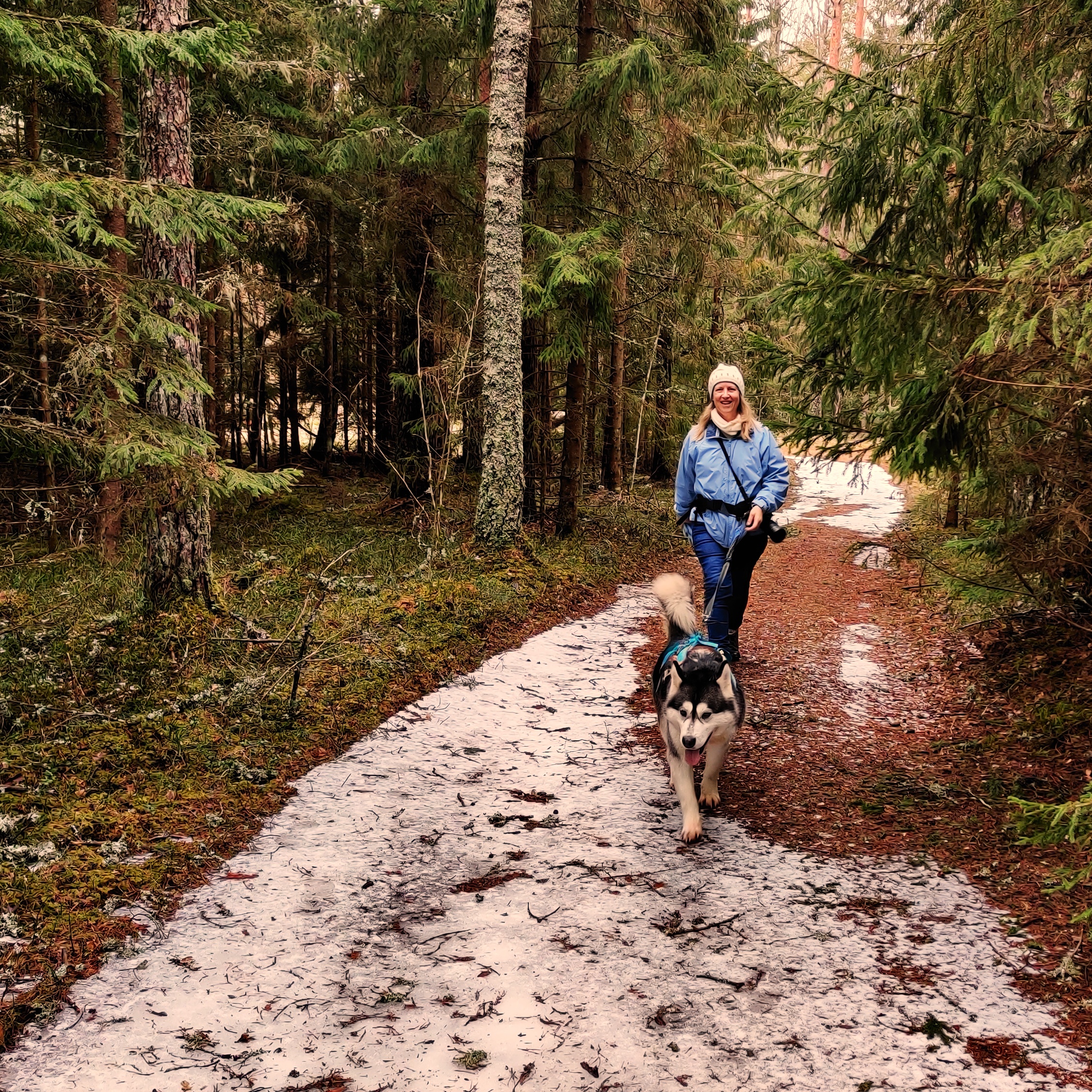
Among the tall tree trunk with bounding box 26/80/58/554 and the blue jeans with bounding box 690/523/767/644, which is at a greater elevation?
the tall tree trunk with bounding box 26/80/58/554

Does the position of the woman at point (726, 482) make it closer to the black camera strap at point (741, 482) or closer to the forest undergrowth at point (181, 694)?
the black camera strap at point (741, 482)

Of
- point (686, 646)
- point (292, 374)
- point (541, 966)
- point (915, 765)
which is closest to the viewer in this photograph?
point (541, 966)

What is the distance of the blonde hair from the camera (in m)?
5.82

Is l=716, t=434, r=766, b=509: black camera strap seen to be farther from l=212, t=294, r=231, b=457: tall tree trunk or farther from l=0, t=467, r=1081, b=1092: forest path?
l=212, t=294, r=231, b=457: tall tree trunk

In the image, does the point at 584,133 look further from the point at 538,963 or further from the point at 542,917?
the point at 538,963

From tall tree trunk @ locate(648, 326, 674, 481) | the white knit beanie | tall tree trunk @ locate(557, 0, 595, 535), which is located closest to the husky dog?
the white knit beanie

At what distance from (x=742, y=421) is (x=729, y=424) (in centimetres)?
10

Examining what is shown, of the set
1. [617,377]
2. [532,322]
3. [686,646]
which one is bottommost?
[686,646]

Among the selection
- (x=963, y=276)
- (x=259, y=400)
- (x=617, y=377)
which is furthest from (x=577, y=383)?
(x=259, y=400)

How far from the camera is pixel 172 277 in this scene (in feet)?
21.0

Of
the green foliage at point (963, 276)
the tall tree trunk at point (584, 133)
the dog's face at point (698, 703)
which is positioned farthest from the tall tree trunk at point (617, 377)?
the dog's face at point (698, 703)

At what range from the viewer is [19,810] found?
409 centimetres

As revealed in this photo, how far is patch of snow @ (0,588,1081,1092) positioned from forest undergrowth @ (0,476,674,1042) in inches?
9.8

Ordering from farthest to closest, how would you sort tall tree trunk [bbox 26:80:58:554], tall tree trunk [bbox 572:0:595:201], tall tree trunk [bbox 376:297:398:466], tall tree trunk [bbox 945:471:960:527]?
1. tall tree trunk [bbox 376:297:398:466]
2. tall tree trunk [bbox 945:471:960:527]
3. tall tree trunk [bbox 572:0:595:201]
4. tall tree trunk [bbox 26:80:58:554]
